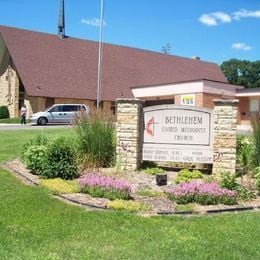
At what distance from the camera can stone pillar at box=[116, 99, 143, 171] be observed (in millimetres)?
12672

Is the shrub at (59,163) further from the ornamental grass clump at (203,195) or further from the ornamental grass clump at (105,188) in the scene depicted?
the ornamental grass clump at (203,195)

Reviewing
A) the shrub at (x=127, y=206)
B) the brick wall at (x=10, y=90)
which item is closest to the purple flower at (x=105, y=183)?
the shrub at (x=127, y=206)

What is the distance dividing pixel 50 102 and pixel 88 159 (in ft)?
120

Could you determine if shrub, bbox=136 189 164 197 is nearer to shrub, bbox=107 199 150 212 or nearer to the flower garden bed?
the flower garden bed

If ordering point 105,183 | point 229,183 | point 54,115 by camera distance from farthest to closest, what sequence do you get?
point 54,115 → point 229,183 → point 105,183

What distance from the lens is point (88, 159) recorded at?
12820mm

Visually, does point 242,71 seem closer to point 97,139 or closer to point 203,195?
point 97,139

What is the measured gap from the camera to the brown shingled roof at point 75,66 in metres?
48.8

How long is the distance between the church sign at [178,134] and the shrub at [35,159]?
2573mm

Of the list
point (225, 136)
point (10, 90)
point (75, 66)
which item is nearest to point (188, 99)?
point (75, 66)

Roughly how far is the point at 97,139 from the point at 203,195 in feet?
14.9

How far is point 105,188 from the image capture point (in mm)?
9414

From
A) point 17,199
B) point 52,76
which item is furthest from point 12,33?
point 17,199

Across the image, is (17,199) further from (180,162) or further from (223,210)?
(180,162)
